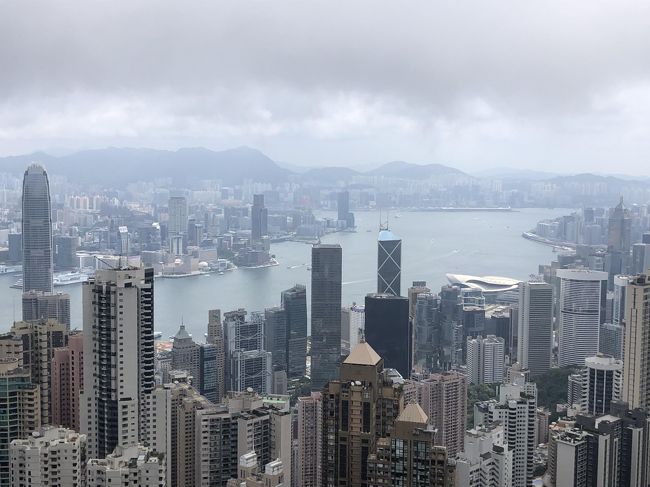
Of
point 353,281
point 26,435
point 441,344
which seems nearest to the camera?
point 26,435

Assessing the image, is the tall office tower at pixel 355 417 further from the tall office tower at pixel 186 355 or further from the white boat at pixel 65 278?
the white boat at pixel 65 278

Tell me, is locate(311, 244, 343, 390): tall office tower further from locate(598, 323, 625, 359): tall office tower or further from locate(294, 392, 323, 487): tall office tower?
locate(598, 323, 625, 359): tall office tower

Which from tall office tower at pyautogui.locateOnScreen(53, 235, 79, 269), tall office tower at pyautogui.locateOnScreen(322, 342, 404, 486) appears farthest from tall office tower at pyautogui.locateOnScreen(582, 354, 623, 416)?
tall office tower at pyautogui.locateOnScreen(53, 235, 79, 269)

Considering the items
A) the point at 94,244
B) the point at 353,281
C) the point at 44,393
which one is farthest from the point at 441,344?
the point at 44,393

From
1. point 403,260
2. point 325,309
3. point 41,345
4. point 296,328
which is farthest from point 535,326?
point 41,345

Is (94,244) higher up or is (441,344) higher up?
(94,244)

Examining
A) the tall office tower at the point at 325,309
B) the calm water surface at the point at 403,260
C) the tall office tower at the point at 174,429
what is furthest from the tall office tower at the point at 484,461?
the calm water surface at the point at 403,260

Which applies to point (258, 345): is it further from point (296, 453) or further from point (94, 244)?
point (296, 453)
